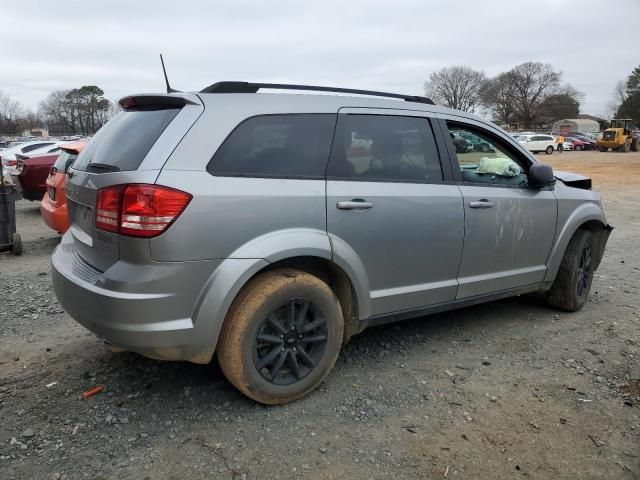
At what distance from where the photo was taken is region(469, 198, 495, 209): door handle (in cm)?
386

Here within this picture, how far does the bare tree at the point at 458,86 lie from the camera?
103m

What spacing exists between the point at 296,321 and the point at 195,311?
25.0 inches

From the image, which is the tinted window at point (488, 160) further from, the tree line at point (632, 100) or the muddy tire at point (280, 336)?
the tree line at point (632, 100)

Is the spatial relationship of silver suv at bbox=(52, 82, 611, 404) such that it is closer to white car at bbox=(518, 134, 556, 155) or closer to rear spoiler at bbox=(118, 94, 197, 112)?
rear spoiler at bbox=(118, 94, 197, 112)

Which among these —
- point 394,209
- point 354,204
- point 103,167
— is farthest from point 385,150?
point 103,167

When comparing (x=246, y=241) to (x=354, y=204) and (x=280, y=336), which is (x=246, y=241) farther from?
(x=354, y=204)

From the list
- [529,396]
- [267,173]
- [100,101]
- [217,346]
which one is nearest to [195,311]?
[217,346]

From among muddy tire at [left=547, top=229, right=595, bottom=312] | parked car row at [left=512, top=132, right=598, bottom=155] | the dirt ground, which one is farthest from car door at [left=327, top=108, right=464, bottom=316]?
parked car row at [left=512, top=132, right=598, bottom=155]

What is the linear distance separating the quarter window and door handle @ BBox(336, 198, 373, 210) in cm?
101

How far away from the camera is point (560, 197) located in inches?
179

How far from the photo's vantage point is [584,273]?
500 centimetres

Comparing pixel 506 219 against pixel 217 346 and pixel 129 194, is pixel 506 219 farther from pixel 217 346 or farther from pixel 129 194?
pixel 129 194

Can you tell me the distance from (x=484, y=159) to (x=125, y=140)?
2.72 m

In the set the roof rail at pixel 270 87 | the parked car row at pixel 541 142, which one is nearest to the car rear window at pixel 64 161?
the roof rail at pixel 270 87
